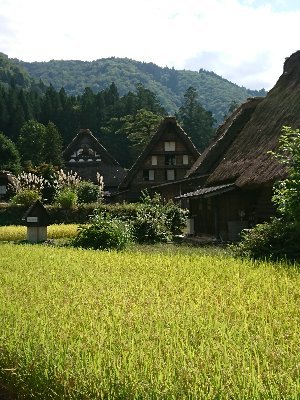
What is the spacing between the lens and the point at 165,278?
25.1 feet

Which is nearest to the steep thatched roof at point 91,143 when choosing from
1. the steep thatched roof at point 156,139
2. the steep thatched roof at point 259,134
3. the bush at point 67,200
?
the steep thatched roof at point 156,139

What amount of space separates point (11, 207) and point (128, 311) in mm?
23308

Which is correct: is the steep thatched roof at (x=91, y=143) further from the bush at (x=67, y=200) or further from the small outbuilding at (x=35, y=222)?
the small outbuilding at (x=35, y=222)

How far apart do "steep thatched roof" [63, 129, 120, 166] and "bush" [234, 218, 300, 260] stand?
36.8 m

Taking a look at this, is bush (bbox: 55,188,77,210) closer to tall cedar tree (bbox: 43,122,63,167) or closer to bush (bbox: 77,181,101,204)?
bush (bbox: 77,181,101,204)

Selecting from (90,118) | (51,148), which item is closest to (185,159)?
(51,148)

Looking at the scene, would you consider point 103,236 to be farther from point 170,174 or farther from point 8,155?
point 8,155

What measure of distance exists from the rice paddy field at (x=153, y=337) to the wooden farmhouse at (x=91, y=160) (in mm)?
38671

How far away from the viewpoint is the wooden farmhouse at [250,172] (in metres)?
15.9

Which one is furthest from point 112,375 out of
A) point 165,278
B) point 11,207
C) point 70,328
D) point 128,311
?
point 11,207

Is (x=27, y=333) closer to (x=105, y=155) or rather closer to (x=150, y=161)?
(x=150, y=161)

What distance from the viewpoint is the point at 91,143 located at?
47562 millimetres

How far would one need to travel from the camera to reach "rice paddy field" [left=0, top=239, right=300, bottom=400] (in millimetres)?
3189

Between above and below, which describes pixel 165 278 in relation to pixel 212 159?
below
